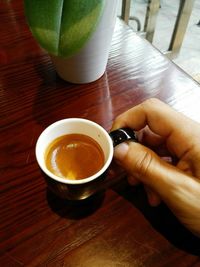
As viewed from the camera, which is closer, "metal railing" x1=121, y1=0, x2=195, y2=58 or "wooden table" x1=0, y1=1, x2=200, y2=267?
"wooden table" x1=0, y1=1, x2=200, y2=267

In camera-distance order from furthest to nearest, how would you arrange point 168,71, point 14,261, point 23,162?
point 168,71 < point 23,162 < point 14,261

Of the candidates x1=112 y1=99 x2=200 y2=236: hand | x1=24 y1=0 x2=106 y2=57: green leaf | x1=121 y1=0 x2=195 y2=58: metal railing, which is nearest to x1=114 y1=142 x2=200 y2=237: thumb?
x1=112 y1=99 x2=200 y2=236: hand

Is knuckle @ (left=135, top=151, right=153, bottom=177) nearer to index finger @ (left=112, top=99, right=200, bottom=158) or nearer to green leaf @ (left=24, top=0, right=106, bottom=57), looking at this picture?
index finger @ (left=112, top=99, right=200, bottom=158)

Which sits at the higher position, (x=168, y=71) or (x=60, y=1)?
(x=60, y=1)

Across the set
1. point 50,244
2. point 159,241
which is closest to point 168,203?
point 159,241

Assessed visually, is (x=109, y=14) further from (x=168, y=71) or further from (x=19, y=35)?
(x=19, y=35)

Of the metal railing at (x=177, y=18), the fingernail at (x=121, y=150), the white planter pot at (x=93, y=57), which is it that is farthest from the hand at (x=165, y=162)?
the metal railing at (x=177, y=18)

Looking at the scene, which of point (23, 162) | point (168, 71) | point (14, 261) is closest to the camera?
point (14, 261)
